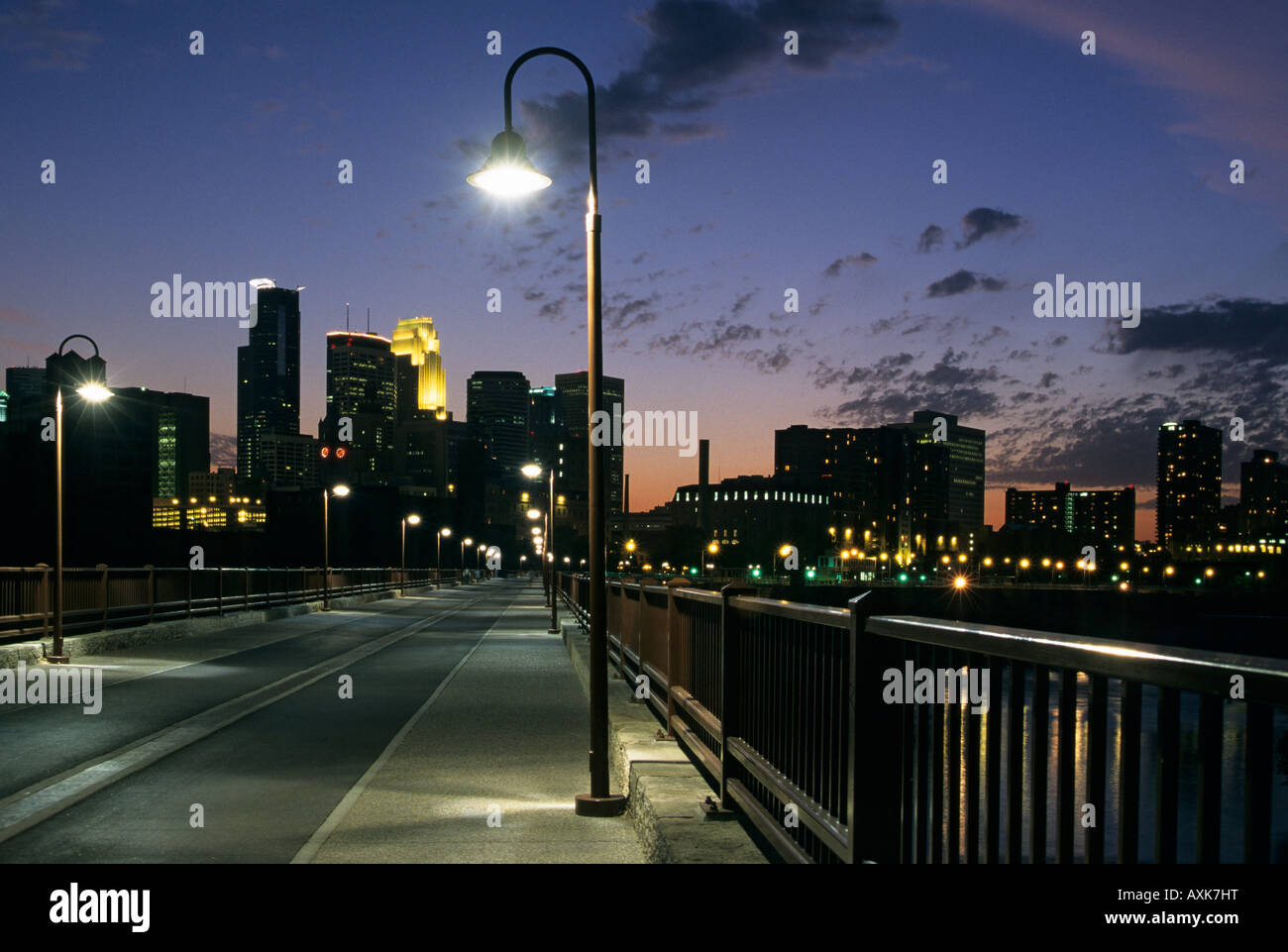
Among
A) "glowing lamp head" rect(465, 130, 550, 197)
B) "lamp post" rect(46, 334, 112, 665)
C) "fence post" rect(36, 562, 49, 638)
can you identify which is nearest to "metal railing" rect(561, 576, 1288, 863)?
"glowing lamp head" rect(465, 130, 550, 197)

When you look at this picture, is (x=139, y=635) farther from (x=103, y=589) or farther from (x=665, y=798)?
(x=665, y=798)

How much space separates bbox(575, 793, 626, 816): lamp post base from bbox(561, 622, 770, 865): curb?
11 centimetres

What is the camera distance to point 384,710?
49.9 feet

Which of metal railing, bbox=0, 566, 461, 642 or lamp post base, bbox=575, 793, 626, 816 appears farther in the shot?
metal railing, bbox=0, 566, 461, 642

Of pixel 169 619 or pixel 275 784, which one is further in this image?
pixel 169 619

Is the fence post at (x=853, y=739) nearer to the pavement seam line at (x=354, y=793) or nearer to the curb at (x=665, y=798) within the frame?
the curb at (x=665, y=798)

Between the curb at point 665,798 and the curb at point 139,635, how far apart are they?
1303 cm

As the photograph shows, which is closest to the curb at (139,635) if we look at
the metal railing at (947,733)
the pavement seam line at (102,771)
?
the pavement seam line at (102,771)

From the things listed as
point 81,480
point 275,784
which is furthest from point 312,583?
point 81,480

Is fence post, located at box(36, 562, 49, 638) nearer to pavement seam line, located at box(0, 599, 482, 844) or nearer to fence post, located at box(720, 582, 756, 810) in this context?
pavement seam line, located at box(0, 599, 482, 844)

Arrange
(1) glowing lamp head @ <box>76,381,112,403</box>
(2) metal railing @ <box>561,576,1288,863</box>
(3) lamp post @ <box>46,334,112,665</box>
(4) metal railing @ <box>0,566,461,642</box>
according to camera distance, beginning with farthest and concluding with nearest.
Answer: (1) glowing lamp head @ <box>76,381,112,403</box>, (4) metal railing @ <box>0,566,461,642</box>, (3) lamp post @ <box>46,334,112,665</box>, (2) metal railing @ <box>561,576,1288,863</box>

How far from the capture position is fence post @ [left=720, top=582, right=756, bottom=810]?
6.91 metres
